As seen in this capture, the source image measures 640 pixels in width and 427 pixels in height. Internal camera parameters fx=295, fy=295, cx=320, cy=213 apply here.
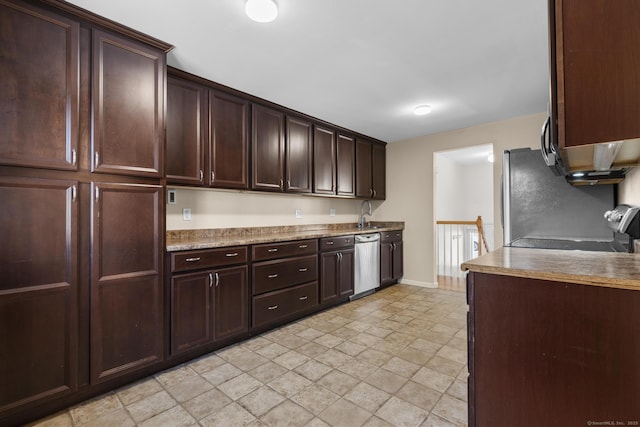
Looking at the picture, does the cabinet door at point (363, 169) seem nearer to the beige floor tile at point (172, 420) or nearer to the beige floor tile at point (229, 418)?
the beige floor tile at point (229, 418)

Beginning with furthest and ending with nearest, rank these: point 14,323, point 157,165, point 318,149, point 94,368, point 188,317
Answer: point 318,149 < point 188,317 < point 157,165 < point 94,368 < point 14,323

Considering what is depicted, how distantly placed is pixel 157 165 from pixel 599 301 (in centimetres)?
248

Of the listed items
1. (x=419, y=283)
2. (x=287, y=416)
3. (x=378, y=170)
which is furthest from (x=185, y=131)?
(x=419, y=283)

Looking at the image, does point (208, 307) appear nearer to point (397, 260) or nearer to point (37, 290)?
point (37, 290)

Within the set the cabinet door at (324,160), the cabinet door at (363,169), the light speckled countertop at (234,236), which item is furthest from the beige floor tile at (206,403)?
the cabinet door at (363,169)

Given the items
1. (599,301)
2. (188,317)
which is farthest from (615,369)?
(188,317)

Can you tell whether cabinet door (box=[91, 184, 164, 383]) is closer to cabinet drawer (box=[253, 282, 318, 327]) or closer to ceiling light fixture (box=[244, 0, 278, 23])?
cabinet drawer (box=[253, 282, 318, 327])

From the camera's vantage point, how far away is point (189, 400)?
1842mm

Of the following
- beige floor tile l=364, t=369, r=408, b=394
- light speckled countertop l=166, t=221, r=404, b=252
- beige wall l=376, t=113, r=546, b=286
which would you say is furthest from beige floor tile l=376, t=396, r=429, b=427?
beige wall l=376, t=113, r=546, b=286

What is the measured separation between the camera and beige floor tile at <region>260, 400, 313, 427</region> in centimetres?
163

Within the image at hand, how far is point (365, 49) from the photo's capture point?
222 centimetres

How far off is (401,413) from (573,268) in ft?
3.96

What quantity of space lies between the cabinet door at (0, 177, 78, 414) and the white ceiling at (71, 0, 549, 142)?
1.20 meters

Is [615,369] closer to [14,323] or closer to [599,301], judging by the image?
[599,301]
